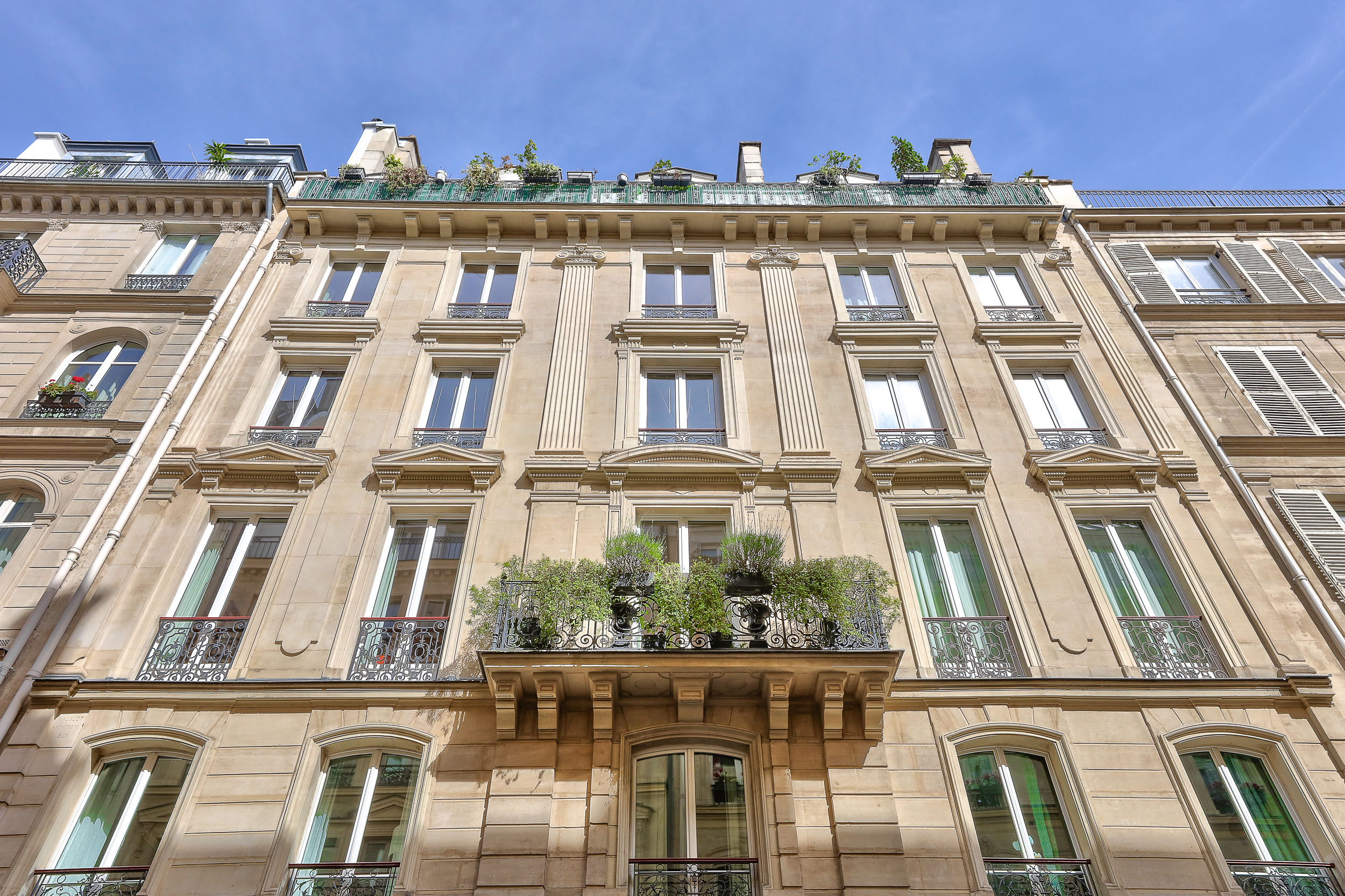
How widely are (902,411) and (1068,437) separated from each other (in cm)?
235

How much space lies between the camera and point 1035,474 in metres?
11.4

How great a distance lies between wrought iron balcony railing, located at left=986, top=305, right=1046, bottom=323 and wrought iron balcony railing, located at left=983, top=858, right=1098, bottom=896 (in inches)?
343

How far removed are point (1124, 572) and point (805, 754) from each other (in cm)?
499

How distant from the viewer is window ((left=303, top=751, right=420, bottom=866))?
8141 millimetres

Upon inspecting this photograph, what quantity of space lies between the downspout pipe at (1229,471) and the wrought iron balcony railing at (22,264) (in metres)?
18.4

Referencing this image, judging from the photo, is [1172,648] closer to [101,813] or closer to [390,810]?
[390,810]

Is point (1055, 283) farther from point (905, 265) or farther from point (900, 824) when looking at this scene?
point (900, 824)

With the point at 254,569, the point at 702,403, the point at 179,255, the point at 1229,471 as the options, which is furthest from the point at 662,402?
the point at 179,255

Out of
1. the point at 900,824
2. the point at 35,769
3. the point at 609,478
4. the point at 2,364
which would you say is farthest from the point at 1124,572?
the point at 2,364

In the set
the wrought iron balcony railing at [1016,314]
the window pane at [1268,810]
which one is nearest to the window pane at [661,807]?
the window pane at [1268,810]

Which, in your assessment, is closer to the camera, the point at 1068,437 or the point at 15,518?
the point at 15,518

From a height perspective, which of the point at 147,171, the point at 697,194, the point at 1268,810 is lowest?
the point at 1268,810

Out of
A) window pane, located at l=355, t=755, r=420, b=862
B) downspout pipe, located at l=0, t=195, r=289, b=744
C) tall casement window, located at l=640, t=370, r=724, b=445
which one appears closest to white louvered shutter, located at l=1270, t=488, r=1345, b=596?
tall casement window, located at l=640, t=370, r=724, b=445

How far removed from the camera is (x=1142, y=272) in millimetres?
15336
